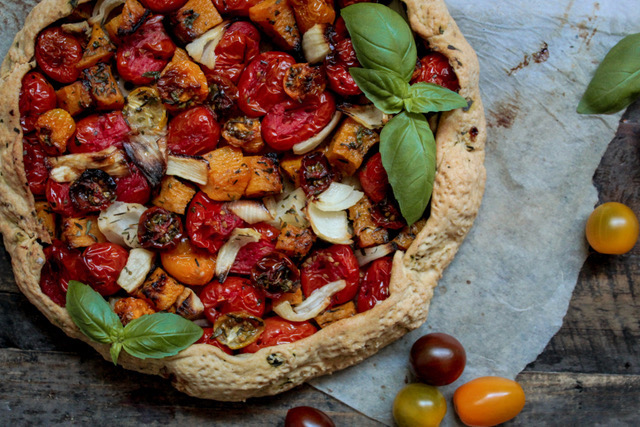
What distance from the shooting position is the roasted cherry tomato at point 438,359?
272 centimetres

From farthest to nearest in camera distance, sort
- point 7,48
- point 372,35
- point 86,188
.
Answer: point 7,48
point 86,188
point 372,35

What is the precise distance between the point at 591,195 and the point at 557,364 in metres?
0.90

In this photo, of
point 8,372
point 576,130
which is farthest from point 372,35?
point 8,372

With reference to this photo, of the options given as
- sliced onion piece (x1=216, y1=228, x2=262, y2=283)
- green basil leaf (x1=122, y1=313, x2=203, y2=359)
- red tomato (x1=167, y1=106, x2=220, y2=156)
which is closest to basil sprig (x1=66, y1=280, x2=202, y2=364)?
green basil leaf (x1=122, y1=313, x2=203, y2=359)

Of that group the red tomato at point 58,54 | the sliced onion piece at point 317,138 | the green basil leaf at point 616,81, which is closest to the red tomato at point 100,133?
the red tomato at point 58,54

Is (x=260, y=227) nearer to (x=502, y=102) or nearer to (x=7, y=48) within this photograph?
(x=502, y=102)

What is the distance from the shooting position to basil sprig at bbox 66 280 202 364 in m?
2.50

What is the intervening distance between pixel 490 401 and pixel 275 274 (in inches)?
48.6

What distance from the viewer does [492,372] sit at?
9.57ft

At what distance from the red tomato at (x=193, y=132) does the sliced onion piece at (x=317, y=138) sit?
394mm

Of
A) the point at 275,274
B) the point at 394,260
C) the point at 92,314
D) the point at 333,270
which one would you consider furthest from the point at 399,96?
the point at 92,314

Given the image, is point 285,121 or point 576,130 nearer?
point 285,121

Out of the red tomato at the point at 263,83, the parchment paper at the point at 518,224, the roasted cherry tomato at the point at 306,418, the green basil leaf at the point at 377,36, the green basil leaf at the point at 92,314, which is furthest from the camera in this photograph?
the parchment paper at the point at 518,224

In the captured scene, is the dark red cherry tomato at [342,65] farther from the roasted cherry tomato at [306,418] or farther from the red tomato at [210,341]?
the roasted cherry tomato at [306,418]
